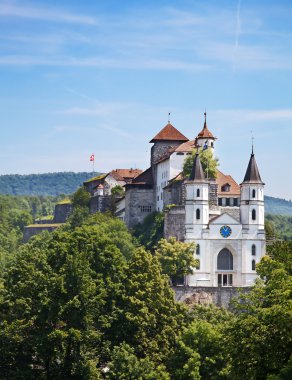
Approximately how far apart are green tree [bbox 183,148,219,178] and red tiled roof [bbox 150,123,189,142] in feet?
50.1

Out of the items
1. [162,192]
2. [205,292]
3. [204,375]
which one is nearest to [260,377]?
[204,375]

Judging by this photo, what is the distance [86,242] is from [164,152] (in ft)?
198

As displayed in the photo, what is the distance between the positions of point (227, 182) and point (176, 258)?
17952mm

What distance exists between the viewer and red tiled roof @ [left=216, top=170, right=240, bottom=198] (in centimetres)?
12631

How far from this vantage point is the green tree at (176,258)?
369 ft

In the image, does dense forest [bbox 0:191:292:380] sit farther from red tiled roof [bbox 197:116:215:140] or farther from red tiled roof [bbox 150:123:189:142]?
red tiled roof [bbox 150:123:189:142]

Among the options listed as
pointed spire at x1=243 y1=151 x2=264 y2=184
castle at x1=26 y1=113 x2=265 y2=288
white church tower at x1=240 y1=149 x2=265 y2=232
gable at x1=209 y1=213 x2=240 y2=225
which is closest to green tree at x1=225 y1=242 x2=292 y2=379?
castle at x1=26 y1=113 x2=265 y2=288

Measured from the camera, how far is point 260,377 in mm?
54875

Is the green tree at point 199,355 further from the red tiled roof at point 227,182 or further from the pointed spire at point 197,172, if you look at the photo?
the red tiled roof at point 227,182

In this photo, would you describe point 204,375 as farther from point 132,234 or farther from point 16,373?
point 132,234

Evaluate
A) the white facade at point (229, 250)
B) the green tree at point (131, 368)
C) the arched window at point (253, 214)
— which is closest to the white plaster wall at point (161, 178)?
the white facade at point (229, 250)

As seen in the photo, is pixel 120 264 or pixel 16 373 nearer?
pixel 16 373

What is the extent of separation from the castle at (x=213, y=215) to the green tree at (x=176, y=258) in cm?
112

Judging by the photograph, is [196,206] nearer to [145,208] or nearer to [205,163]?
[205,163]
